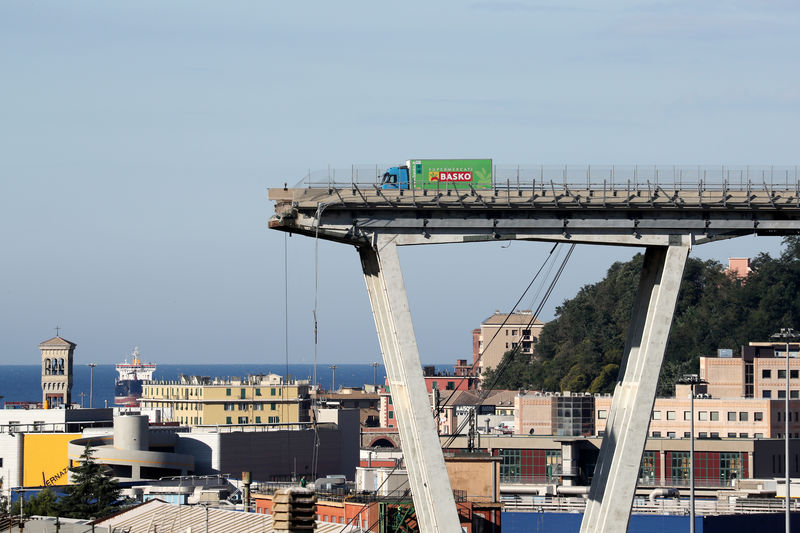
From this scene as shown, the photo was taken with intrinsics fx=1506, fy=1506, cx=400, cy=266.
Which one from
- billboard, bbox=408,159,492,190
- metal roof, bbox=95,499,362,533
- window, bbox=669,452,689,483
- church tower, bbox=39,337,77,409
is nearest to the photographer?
A: billboard, bbox=408,159,492,190

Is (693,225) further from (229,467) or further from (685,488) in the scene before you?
(229,467)

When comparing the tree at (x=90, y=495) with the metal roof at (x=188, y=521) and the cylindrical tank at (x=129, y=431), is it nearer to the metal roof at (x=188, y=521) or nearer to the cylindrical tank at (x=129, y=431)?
the metal roof at (x=188, y=521)

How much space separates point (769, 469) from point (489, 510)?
65445 mm

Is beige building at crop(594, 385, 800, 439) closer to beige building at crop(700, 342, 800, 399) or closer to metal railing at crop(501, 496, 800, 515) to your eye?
beige building at crop(700, 342, 800, 399)

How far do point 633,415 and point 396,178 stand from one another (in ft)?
40.8

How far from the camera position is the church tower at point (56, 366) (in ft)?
576

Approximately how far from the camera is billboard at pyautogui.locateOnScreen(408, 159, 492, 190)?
55719 millimetres

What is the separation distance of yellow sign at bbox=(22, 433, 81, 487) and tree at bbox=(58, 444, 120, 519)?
2566 cm

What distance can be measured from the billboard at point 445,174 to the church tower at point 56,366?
12530cm

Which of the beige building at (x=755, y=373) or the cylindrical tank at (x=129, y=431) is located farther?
the beige building at (x=755, y=373)

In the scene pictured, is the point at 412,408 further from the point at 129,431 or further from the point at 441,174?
the point at 129,431

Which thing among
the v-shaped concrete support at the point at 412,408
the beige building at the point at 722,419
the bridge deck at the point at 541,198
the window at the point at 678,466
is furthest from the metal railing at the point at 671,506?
the beige building at the point at 722,419

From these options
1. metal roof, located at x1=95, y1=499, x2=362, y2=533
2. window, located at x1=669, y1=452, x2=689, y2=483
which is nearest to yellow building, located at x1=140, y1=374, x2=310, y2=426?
window, located at x1=669, y1=452, x2=689, y2=483

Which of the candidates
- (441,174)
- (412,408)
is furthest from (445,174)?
(412,408)
